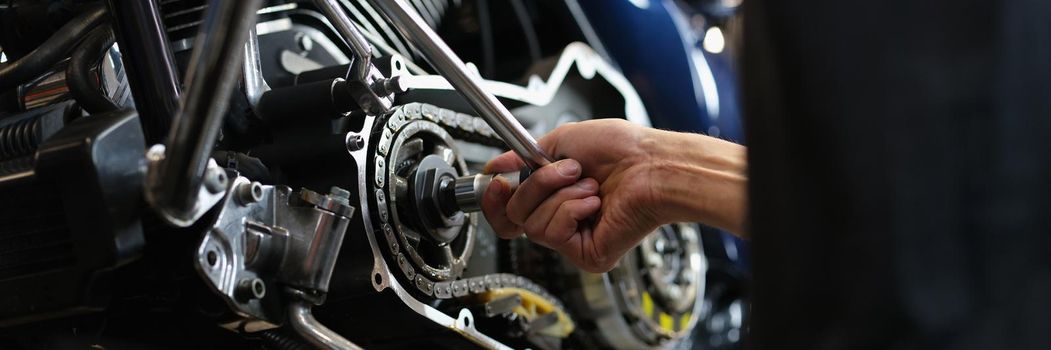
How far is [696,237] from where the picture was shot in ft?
5.78

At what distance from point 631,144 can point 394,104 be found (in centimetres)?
27

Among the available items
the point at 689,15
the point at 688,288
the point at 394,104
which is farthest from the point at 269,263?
the point at 689,15

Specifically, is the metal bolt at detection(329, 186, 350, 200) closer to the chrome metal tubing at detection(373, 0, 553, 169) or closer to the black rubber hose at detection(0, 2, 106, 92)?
the chrome metal tubing at detection(373, 0, 553, 169)

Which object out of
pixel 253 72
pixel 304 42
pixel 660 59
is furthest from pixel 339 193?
pixel 660 59

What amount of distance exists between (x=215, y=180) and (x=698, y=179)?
0.53 m

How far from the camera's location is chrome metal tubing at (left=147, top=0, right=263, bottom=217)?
0.65 metres

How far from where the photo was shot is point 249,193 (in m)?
0.82

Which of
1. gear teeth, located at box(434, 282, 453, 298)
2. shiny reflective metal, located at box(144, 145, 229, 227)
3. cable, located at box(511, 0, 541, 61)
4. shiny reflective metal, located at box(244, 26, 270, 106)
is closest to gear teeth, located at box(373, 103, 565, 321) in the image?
gear teeth, located at box(434, 282, 453, 298)

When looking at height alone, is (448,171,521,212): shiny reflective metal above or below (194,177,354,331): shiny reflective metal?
below

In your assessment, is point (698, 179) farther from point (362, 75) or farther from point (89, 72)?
point (89, 72)

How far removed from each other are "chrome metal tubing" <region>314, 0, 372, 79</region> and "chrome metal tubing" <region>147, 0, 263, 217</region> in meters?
0.24

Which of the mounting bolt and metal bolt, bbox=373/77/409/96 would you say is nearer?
the mounting bolt

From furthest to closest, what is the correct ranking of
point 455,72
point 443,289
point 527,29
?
point 527,29
point 443,289
point 455,72

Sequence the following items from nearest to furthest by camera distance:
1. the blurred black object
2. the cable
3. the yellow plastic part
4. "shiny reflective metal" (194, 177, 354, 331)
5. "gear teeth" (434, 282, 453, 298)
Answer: the blurred black object < "shiny reflective metal" (194, 177, 354, 331) < "gear teeth" (434, 282, 453, 298) < the yellow plastic part < the cable
